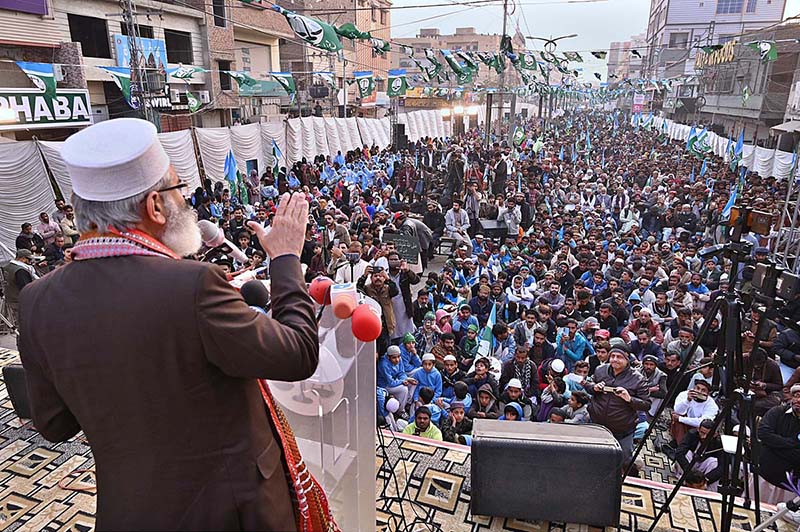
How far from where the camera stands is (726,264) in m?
7.90

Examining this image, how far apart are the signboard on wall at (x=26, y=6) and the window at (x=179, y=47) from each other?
5.23 metres

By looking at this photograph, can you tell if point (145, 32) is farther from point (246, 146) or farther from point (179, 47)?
point (246, 146)

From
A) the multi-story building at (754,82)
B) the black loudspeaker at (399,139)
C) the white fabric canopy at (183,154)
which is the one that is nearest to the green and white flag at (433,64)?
the black loudspeaker at (399,139)

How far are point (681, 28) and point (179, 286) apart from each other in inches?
2017

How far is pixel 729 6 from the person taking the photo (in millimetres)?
41312

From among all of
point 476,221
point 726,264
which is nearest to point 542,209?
point 476,221

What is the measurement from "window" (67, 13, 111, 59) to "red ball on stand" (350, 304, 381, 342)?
16792 mm

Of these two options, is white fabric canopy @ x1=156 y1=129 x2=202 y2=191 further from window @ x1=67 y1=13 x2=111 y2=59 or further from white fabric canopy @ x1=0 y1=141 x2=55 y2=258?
window @ x1=67 y1=13 x2=111 y2=59

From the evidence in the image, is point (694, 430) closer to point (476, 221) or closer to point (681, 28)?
point (476, 221)

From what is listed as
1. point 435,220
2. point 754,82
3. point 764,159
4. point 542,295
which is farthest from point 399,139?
point 754,82

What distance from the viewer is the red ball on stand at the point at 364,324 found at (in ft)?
6.73

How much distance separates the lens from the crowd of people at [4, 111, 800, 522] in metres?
4.42

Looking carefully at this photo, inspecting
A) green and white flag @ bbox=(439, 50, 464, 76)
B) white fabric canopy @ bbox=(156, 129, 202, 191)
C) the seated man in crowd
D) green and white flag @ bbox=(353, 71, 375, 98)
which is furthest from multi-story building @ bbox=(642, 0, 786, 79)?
the seated man in crowd

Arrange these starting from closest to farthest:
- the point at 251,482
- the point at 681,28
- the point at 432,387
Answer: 1. the point at 251,482
2. the point at 432,387
3. the point at 681,28
